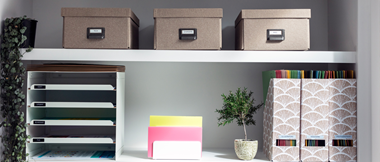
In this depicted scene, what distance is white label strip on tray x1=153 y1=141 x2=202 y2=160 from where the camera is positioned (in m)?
1.22

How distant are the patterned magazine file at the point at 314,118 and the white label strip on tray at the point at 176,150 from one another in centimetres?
46

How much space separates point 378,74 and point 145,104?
1.09 m

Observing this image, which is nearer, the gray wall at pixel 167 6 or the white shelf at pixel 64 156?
the white shelf at pixel 64 156

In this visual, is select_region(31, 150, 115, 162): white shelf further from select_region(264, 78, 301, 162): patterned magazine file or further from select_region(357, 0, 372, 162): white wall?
select_region(357, 0, 372, 162): white wall

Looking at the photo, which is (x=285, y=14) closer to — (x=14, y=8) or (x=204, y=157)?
(x=204, y=157)

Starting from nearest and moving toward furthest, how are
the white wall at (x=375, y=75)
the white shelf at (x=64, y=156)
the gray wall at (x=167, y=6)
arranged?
the white wall at (x=375, y=75), the white shelf at (x=64, y=156), the gray wall at (x=167, y=6)

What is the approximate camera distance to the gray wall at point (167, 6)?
1.52 meters

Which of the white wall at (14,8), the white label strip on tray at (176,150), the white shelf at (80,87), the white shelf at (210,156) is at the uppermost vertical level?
the white wall at (14,8)

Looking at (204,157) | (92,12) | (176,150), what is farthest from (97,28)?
(204,157)

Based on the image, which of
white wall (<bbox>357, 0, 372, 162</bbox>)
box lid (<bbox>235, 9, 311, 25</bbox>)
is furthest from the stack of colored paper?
white wall (<bbox>357, 0, 372, 162</bbox>)

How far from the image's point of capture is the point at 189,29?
120 centimetres

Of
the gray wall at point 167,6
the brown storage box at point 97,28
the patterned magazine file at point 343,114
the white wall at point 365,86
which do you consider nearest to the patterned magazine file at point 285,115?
the patterned magazine file at point 343,114

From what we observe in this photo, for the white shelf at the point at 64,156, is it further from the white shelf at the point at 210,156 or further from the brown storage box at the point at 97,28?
the brown storage box at the point at 97,28

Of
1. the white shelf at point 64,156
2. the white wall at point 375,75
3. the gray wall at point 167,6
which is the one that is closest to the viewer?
the white wall at point 375,75
